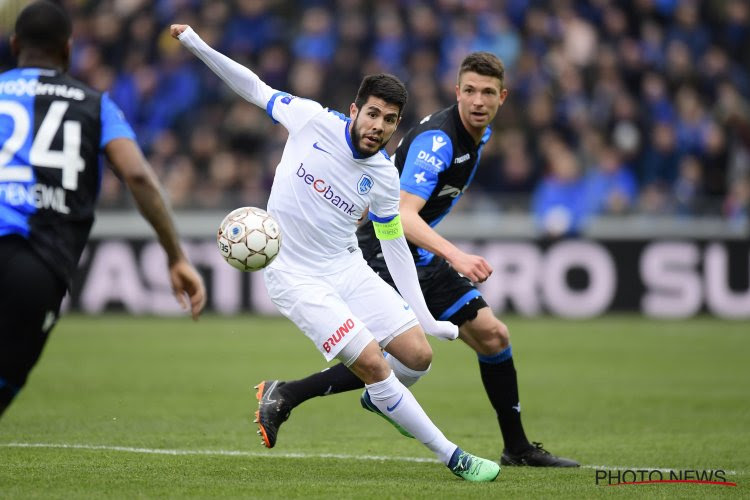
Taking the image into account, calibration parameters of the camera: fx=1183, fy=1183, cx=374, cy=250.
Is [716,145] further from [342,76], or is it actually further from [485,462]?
[485,462]

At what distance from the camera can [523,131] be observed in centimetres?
1914

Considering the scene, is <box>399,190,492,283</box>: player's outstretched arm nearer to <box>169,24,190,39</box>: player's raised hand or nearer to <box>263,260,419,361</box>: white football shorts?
<box>263,260,419,361</box>: white football shorts

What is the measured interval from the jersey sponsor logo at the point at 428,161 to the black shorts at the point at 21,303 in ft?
10.2

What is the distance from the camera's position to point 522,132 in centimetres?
1909

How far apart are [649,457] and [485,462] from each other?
1625 mm

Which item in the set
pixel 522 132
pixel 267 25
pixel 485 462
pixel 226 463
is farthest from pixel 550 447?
pixel 267 25

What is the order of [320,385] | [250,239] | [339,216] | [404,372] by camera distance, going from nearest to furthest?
[250,239], [339,216], [404,372], [320,385]

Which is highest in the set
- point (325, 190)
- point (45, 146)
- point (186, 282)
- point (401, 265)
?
point (45, 146)

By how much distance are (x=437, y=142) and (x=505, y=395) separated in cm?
177

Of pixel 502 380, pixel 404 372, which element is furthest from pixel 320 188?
pixel 502 380

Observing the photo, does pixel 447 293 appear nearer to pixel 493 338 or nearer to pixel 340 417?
pixel 493 338

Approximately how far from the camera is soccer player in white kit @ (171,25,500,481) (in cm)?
710

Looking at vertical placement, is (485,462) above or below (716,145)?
below

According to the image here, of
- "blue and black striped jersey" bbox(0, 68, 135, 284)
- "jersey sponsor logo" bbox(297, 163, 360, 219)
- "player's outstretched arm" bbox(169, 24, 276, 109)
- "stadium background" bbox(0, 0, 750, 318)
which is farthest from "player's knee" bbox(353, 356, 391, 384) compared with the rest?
"stadium background" bbox(0, 0, 750, 318)
